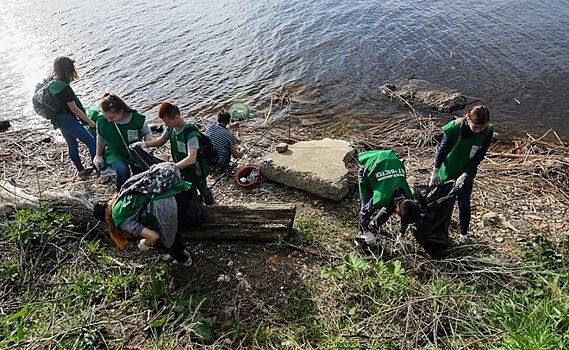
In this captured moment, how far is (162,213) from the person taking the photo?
411 cm

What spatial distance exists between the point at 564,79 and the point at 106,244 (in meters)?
11.2

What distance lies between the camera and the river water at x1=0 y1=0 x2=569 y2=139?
1054cm

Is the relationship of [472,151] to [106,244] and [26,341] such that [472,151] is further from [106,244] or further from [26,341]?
Answer: [26,341]

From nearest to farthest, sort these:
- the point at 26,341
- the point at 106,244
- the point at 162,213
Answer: the point at 26,341
the point at 162,213
the point at 106,244

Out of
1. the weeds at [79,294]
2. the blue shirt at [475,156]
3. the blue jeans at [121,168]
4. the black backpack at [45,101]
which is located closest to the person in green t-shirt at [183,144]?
the blue jeans at [121,168]

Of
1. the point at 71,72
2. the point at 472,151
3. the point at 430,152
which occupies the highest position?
the point at 71,72

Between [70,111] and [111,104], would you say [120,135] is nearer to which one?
[111,104]

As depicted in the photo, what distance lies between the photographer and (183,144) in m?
4.89

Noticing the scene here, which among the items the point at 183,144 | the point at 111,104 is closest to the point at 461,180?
the point at 183,144

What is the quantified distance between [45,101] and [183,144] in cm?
235

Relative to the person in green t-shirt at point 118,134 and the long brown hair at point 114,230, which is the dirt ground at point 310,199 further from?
the person in green t-shirt at point 118,134

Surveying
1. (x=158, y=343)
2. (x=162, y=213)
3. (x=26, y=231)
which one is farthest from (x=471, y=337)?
(x=26, y=231)

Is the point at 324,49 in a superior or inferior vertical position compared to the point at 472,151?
inferior

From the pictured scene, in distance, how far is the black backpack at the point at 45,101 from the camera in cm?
585
